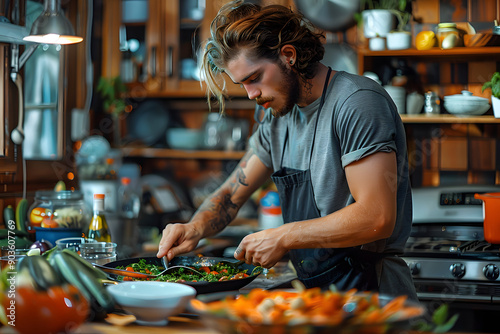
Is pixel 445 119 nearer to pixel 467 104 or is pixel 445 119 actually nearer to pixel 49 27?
pixel 467 104

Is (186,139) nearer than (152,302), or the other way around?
(152,302)

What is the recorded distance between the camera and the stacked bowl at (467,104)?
269 cm

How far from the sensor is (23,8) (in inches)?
81.6

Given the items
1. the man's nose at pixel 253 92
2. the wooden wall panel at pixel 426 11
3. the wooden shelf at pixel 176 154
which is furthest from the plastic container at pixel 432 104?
the man's nose at pixel 253 92

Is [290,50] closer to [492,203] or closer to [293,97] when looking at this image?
[293,97]

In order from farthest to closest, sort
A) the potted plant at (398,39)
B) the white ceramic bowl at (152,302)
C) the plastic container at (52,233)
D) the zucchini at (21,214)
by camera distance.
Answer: the potted plant at (398,39) < the zucchini at (21,214) < the plastic container at (52,233) < the white ceramic bowl at (152,302)

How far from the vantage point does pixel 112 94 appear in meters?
3.45

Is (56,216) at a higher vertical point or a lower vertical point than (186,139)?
lower

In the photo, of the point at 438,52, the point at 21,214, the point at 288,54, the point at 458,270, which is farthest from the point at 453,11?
the point at 21,214

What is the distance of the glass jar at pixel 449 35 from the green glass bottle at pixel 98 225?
176cm

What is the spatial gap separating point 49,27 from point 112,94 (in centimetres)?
155

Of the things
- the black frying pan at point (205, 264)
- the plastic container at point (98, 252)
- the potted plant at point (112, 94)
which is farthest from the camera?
the potted plant at point (112, 94)

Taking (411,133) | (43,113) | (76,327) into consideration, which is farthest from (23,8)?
(411,133)

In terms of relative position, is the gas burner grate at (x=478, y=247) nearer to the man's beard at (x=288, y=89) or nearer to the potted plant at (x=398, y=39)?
the potted plant at (x=398, y=39)
